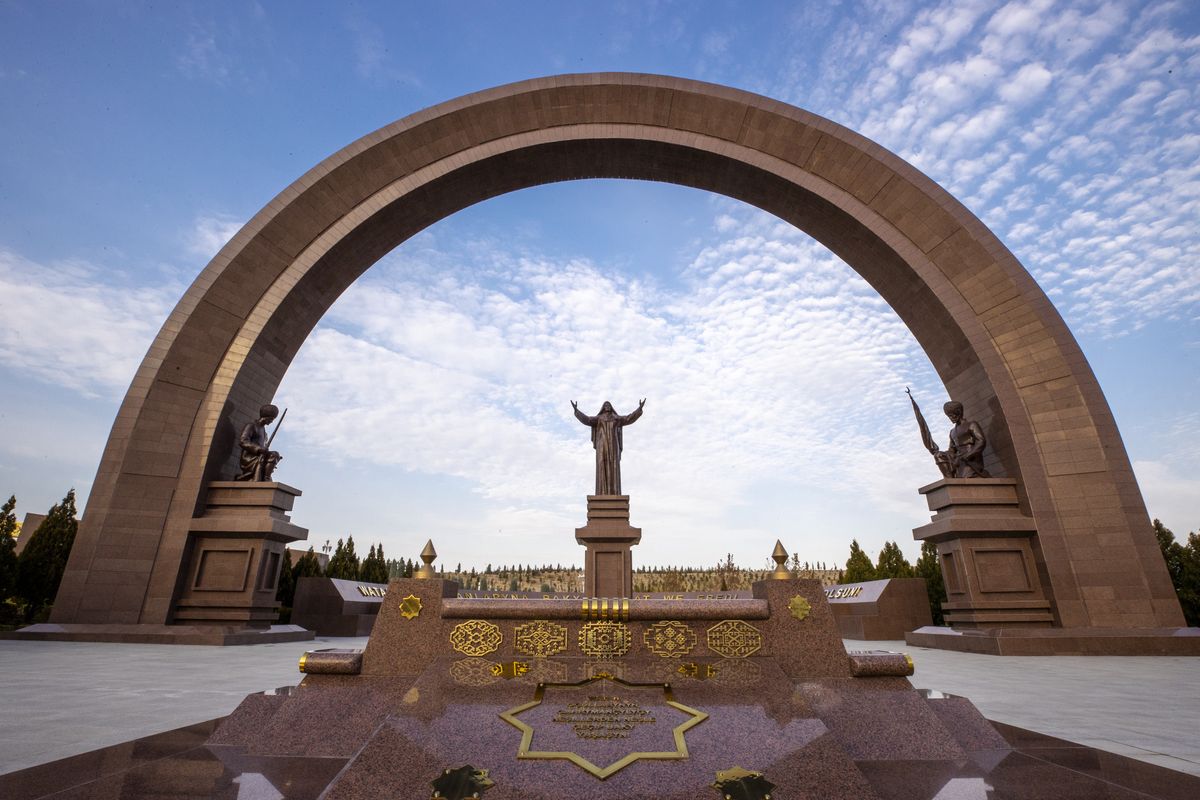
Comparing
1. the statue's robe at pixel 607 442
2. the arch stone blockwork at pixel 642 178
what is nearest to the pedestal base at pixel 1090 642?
the arch stone blockwork at pixel 642 178

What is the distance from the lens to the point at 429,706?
3014 millimetres

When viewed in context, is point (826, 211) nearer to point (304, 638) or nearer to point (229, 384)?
point (229, 384)

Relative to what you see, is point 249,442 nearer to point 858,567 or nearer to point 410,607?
point 410,607

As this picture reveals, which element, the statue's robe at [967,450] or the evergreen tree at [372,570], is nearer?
the statue's robe at [967,450]

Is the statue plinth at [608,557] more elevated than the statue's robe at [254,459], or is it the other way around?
the statue's robe at [254,459]

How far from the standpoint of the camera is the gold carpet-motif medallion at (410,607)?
3875mm

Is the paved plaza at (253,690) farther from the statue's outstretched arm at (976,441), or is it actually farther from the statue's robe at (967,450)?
the statue's outstretched arm at (976,441)

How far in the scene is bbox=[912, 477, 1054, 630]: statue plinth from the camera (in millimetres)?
10492

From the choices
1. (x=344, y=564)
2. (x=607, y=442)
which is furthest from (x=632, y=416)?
(x=344, y=564)

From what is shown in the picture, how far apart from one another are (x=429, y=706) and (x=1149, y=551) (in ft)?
43.8

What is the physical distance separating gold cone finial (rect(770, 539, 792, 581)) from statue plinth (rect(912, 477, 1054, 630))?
8.50m

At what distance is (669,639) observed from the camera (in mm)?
3795

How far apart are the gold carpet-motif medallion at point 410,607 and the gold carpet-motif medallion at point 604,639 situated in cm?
117

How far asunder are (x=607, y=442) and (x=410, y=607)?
11.2 meters
